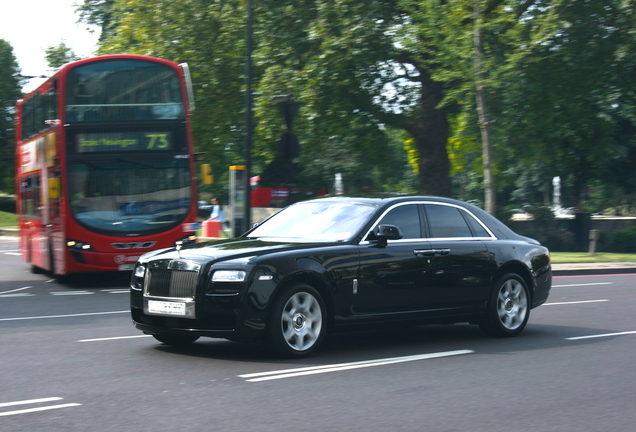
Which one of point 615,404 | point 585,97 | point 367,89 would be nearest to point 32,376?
point 615,404

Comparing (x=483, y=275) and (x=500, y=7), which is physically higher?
(x=500, y=7)

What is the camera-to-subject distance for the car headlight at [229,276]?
24.3 feet

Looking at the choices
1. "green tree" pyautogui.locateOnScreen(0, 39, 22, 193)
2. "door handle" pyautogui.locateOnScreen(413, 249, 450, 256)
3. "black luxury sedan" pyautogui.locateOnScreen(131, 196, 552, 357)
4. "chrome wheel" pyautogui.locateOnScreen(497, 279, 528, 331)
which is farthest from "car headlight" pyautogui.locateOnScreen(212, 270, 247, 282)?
"green tree" pyautogui.locateOnScreen(0, 39, 22, 193)

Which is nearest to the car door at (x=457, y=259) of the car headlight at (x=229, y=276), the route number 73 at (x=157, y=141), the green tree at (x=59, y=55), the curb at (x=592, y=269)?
the car headlight at (x=229, y=276)

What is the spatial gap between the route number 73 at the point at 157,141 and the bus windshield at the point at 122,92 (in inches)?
13.4

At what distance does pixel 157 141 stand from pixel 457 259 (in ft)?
28.8

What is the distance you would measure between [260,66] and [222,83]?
242 centimetres

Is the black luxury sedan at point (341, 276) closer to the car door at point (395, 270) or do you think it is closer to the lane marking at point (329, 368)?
the car door at point (395, 270)

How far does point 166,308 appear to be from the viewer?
25.4 ft

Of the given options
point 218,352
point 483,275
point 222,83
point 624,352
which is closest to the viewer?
point 218,352

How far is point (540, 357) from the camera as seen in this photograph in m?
8.20

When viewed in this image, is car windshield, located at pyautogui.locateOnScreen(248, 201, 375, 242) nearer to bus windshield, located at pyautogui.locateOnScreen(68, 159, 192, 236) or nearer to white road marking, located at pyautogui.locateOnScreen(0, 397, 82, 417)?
white road marking, located at pyautogui.locateOnScreen(0, 397, 82, 417)

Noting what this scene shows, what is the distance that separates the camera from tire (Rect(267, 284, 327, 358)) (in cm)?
752

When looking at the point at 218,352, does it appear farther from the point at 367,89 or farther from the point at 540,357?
the point at 367,89
